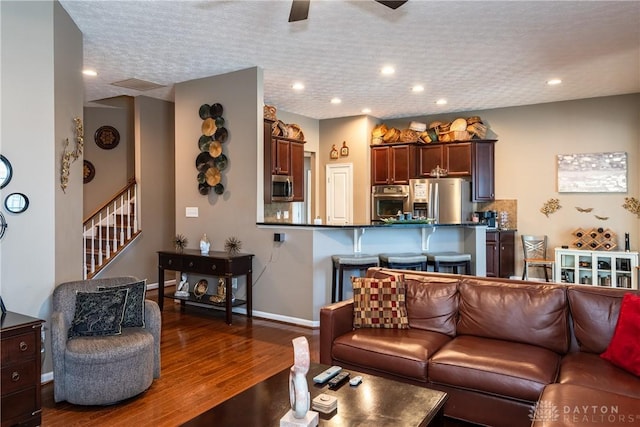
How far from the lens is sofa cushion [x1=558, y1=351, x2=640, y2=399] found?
82.4 inches

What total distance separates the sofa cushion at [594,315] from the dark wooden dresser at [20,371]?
128 inches

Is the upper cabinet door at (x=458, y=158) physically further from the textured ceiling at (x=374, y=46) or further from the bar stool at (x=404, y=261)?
the bar stool at (x=404, y=261)

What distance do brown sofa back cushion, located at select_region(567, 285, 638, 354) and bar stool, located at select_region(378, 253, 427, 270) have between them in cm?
213

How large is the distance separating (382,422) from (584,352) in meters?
1.63

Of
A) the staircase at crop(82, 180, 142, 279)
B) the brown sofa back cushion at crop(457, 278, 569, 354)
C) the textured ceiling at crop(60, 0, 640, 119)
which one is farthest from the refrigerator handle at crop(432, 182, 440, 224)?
the staircase at crop(82, 180, 142, 279)

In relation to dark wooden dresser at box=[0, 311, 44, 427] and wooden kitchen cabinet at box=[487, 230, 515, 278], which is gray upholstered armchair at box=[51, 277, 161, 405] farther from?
wooden kitchen cabinet at box=[487, 230, 515, 278]

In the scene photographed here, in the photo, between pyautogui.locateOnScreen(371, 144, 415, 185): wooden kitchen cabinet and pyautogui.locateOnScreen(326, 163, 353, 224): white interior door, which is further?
pyautogui.locateOnScreen(326, 163, 353, 224): white interior door

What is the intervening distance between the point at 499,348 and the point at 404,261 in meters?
2.18

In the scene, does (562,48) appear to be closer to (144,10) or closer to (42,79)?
Result: (144,10)

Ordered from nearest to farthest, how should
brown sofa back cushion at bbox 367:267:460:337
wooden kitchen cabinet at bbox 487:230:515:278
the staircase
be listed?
brown sofa back cushion at bbox 367:267:460:337 → the staircase → wooden kitchen cabinet at bbox 487:230:515:278

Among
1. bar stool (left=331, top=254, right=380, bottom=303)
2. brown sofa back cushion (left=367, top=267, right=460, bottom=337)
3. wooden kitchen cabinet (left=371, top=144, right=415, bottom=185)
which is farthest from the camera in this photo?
wooden kitchen cabinet (left=371, top=144, right=415, bottom=185)

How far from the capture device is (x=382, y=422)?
1723 millimetres

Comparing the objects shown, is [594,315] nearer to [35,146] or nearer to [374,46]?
[374,46]

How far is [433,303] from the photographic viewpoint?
3.11 meters
